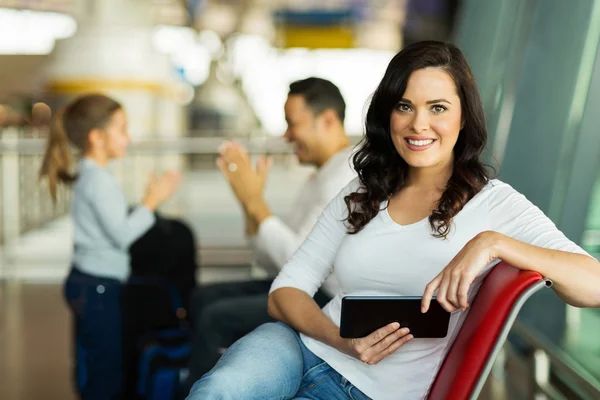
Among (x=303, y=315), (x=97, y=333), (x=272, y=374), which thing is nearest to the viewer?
(x=272, y=374)

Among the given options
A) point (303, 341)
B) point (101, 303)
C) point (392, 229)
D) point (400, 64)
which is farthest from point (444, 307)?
point (101, 303)

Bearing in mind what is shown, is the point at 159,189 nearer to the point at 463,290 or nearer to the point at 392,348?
the point at 392,348

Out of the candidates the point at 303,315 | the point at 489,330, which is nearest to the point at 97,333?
the point at 303,315

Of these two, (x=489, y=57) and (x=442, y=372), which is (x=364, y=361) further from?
(x=489, y=57)

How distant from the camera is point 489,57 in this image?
6.07 meters

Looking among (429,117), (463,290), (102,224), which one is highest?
(429,117)

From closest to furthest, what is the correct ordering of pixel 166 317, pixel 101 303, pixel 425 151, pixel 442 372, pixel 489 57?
pixel 442 372
pixel 425 151
pixel 101 303
pixel 166 317
pixel 489 57

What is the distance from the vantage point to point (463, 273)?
1.53 metres

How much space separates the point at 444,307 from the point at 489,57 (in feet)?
15.7

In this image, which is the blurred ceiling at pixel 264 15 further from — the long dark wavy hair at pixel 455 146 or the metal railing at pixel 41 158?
the long dark wavy hair at pixel 455 146

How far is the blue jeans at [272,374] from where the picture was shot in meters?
1.69

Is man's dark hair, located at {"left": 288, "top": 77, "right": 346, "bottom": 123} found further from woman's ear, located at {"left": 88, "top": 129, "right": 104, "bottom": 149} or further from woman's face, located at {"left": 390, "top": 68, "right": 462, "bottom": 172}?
woman's face, located at {"left": 390, "top": 68, "right": 462, "bottom": 172}

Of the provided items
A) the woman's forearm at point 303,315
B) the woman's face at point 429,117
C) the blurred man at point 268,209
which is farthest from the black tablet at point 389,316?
the blurred man at point 268,209

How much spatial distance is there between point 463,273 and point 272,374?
1.59ft
